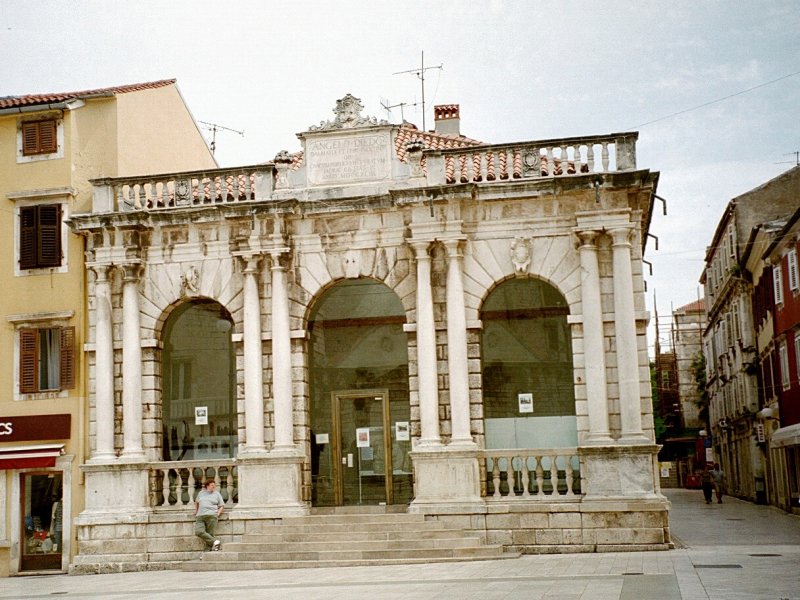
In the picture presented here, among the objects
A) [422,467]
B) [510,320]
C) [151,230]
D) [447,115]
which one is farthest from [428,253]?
[447,115]

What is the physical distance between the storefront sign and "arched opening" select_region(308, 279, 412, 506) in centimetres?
569

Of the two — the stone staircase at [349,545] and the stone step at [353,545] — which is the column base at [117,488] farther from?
the stone step at [353,545]

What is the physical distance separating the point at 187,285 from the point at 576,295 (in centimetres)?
863

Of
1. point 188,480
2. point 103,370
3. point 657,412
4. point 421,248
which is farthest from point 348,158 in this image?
point 657,412

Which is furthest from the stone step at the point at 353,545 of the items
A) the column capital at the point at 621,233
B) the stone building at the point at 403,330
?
the column capital at the point at 621,233

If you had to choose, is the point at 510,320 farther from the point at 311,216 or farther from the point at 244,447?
the point at 244,447

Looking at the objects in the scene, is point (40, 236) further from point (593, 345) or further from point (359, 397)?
point (593, 345)

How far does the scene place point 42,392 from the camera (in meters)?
24.0

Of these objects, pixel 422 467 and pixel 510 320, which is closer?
pixel 422 467

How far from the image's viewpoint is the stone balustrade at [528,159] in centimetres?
2188

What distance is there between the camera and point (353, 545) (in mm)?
20500

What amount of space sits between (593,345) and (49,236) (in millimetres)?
12754

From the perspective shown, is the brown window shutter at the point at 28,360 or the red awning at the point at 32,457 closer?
the red awning at the point at 32,457

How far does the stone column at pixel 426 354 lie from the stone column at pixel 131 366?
20.7 feet
